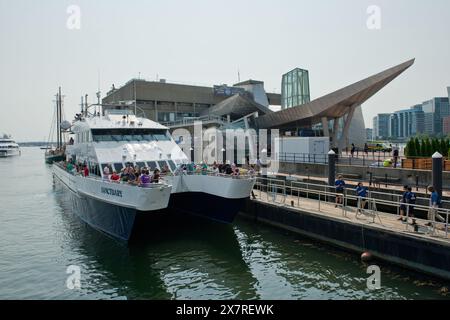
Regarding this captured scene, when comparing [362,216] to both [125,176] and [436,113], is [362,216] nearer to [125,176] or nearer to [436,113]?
[125,176]

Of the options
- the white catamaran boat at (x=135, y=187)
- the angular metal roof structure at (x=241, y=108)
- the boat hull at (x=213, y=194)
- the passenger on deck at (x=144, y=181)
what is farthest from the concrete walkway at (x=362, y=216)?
the angular metal roof structure at (x=241, y=108)

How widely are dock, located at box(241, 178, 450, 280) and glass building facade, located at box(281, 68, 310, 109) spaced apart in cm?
3591

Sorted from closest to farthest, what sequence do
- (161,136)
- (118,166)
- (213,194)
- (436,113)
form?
(213,194) < (118,166) < (161,136) < (436,113)

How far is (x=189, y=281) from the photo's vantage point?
43.6ft

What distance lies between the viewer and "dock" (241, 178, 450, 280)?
1264cm

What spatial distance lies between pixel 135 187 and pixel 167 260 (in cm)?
304

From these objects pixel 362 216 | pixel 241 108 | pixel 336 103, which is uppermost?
pixel 241 108

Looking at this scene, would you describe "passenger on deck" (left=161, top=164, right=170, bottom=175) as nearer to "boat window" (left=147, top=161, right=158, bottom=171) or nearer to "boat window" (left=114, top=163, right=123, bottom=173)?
"boat window" (left=147, top=161, right=158, bottom=171)

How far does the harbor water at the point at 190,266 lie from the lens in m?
12.3

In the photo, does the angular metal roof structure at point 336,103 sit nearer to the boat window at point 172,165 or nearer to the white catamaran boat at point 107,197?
the boat window at point 172,165

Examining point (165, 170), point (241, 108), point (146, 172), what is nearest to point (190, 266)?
point (146, 172)

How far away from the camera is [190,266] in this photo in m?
14.8
